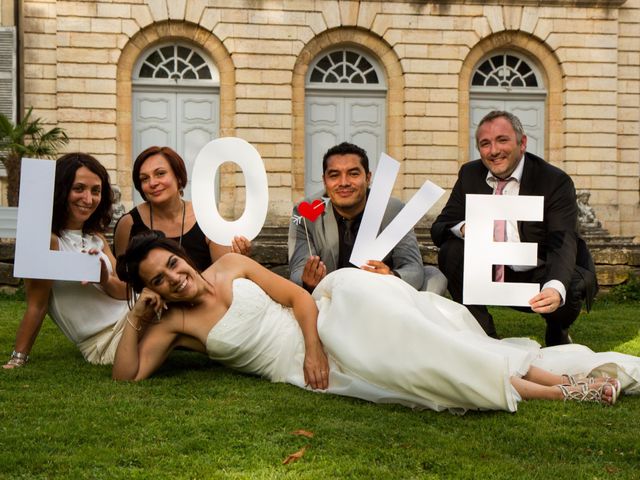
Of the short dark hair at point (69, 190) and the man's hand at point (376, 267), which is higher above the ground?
the short dark hair at point (69, 190)

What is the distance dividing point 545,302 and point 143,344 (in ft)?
6.18

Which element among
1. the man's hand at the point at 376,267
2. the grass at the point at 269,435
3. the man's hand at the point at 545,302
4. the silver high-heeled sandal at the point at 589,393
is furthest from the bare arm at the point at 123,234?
the silver high-heeled sandal at the point at 589,393

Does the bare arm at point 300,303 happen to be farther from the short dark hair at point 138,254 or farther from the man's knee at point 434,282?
the man's knee at point 434,282

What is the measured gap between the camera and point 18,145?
11273 millimetres

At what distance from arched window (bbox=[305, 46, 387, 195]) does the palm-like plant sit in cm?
383

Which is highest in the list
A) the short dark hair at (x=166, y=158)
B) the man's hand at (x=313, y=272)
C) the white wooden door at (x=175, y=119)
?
the white wooden door at (x=175, y=119)

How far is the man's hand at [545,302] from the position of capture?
12.2ft

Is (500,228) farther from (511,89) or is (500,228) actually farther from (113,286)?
(511,89)

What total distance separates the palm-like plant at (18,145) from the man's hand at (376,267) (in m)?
8.30

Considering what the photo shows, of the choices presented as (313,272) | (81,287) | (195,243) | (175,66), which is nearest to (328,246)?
(313,272)

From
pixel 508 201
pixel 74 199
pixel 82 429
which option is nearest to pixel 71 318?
pixel 74 199

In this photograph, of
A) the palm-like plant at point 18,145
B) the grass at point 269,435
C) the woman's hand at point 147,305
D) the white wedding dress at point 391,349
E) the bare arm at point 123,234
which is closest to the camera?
the grass at point 269,435

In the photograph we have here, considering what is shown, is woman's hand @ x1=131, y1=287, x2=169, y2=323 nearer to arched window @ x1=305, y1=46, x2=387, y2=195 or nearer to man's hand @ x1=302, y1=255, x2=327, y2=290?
man's hand @ x1=302, y1=255, x2=327, y2=290

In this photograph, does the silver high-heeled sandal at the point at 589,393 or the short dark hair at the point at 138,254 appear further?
the short dark hair at the point at 138,254
